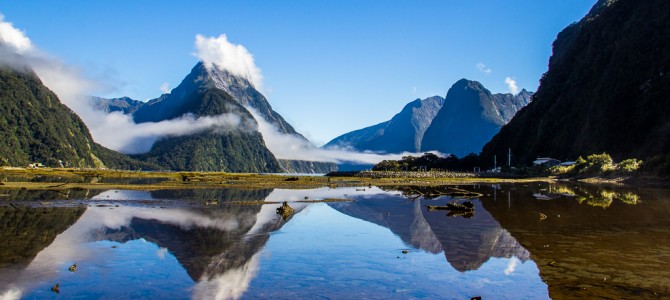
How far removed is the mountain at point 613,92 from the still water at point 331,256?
93695 millimetres

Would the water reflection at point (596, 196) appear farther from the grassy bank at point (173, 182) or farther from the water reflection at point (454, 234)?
the grassy bank at point (173, 182)

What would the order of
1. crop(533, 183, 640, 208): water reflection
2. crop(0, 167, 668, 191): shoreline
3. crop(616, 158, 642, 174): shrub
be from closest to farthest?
crop(533, 183, 640, 208): water reflection, crop(0, 167, 668, 191): shoreline, crop(616, 158, 642, 174): shrub

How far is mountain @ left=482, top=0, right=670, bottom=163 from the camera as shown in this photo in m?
119

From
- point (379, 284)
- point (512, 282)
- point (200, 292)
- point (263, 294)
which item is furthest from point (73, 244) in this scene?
point (512, 282)

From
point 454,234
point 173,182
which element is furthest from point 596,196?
point 173,182

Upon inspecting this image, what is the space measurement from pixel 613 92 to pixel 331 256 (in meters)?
140

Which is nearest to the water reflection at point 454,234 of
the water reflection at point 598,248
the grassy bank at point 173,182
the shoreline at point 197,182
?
the water reflection at point 598,248

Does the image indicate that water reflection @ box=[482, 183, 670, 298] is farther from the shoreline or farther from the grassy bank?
the grassy bank

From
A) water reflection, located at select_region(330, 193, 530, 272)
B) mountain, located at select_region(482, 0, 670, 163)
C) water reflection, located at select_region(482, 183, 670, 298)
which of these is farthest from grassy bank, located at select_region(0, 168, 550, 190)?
water reflection, located at select_region(482, 183, 670, 298)

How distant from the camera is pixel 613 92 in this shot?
5226 inches

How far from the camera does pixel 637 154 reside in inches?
4395

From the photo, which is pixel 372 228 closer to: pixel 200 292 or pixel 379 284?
pixel 379 284

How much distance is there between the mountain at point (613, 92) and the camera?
119 metres

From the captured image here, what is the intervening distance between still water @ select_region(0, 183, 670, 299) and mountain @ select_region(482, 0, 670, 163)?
93.7 m
